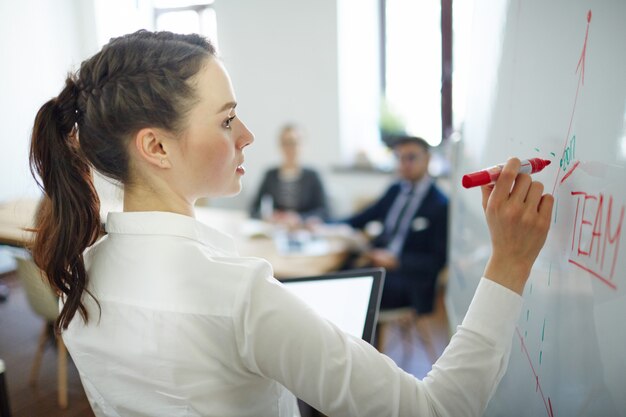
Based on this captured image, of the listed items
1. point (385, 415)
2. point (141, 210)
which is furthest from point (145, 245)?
point (385, 415)

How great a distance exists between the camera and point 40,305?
2.02m

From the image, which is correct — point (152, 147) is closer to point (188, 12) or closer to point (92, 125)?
point (92, 125)

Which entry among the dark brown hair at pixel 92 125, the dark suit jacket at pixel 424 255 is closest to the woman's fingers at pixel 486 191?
the dark brown hair at pixel 92 125

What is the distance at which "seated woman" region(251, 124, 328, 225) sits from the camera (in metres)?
3.51

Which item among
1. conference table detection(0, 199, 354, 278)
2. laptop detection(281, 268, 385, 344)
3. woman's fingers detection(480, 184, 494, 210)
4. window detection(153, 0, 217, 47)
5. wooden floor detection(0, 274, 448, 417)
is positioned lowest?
wooden floor detection(0, 274, 448, 417)

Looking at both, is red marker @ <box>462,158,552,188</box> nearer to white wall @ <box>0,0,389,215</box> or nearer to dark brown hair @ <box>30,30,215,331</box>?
dark brown hair @ <box>30,30,215,331</box>

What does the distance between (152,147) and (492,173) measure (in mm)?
464

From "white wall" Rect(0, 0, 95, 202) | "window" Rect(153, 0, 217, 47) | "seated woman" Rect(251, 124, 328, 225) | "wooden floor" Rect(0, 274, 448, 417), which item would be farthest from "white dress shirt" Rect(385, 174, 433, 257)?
"window" Rect(153, 0, 217, 47)

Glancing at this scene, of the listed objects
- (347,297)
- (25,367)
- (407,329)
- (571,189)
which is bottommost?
(407,329)

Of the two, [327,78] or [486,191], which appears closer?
[486,191]

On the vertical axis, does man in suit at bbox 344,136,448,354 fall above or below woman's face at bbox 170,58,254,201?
below

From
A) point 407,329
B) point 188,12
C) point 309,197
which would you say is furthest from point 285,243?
point 188,12

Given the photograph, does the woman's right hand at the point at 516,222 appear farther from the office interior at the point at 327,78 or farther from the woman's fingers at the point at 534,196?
the office interior at the point at 327,78

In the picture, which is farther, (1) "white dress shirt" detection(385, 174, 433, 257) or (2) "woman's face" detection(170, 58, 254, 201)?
(1) "white dress shirt" detection(385, 174, 433, 257)
